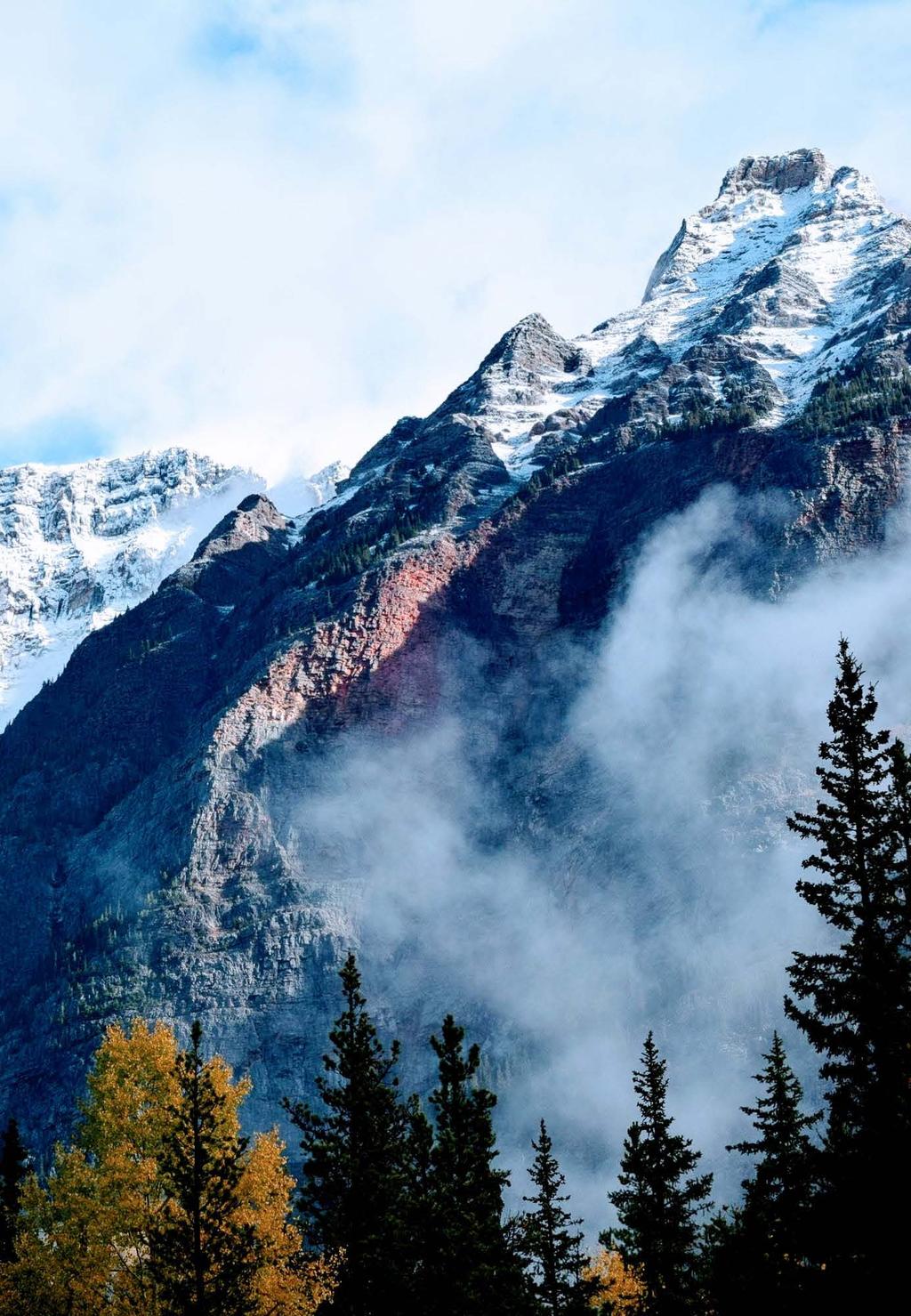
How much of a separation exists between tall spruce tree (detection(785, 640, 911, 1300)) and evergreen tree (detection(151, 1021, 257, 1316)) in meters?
15.6

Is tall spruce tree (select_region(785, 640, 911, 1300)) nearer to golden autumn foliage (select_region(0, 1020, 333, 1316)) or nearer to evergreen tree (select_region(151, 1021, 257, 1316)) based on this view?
evergreen tree (select_region(151, 1021, 257, 1316))

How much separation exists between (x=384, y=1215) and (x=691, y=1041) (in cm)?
8987

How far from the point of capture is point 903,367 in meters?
199

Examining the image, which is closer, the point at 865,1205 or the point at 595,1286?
the point at 865,1205

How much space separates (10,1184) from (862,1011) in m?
48.9

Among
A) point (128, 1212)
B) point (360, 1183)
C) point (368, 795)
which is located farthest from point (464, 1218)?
point (368, 795)

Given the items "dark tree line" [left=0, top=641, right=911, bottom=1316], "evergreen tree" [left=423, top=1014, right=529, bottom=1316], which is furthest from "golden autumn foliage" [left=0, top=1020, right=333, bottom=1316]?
"evergreen tree" [left=423, top=1014, right=529, bottom=1316]

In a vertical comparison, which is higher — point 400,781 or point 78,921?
point 400,781

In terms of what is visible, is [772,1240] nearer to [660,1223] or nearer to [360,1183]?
[660,1223]

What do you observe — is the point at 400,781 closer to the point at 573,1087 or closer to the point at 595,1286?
the point at 573,1087

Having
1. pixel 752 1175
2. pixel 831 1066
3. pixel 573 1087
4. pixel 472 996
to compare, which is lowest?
pixel 831 1066

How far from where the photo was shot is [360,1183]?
40.9 metres

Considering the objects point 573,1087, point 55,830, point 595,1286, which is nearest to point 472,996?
point 573,1087

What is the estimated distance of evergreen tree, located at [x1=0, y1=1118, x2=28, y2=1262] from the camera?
56.8 m
